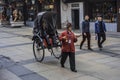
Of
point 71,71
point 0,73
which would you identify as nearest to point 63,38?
point 71,71

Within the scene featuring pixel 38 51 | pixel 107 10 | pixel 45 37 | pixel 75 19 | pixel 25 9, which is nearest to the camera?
pixel 45 37

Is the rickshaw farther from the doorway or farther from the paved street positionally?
the doorway

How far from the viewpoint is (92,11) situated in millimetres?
24109

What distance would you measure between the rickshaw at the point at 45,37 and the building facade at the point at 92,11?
11.4 metres

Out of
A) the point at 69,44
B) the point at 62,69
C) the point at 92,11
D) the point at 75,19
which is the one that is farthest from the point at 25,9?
the point at 69,44

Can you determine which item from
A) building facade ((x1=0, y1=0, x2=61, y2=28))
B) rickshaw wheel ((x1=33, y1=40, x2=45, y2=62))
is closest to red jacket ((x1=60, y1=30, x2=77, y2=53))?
rickshaw wheel ((x1=33, y1=40, x2=45, y2=62))

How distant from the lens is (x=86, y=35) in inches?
500

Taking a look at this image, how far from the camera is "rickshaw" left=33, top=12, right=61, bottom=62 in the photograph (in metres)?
10.1

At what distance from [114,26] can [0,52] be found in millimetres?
10769

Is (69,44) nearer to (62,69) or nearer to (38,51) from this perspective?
(62,69)

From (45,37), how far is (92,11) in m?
14.5

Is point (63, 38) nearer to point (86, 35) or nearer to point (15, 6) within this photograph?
point (86, 35)

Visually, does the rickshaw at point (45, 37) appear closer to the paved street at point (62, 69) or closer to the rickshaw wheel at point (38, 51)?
the rickshaw wheel at point (38, 51)

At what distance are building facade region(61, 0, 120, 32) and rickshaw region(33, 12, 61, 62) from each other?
1136 cm
